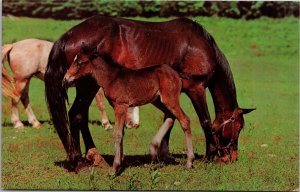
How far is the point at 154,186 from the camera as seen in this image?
8.30 m

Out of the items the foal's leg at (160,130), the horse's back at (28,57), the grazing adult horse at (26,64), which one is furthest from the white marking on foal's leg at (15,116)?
the foal's leg at (160,130)

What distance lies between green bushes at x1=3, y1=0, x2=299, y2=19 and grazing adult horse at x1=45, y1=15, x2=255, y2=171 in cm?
317

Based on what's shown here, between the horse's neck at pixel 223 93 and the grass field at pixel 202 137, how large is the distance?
0.81m

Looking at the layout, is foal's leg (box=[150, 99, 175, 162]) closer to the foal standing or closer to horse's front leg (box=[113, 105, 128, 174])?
the foal standing

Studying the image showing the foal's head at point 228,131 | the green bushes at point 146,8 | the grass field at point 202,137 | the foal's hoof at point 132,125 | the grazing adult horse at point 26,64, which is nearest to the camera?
the grass field at point 202,137

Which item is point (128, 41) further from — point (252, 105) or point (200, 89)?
point (252, 105)

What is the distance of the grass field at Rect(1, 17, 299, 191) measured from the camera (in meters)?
8.45

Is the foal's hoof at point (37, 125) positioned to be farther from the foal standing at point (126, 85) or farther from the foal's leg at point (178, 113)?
the foal's leg at point (178, 113)

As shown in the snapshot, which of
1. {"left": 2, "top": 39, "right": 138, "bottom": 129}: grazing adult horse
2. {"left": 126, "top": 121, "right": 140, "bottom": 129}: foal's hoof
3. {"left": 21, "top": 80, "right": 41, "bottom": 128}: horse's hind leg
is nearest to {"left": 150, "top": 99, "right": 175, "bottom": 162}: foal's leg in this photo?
{"left": 126, "top": 121, "right": 140, "bottom": 129}: foal's hoof

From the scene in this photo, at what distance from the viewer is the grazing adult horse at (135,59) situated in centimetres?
848

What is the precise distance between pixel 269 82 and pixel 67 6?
549cm

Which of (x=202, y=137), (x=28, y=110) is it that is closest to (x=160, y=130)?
(x=202, y=137)

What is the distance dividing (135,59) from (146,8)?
3.78 m

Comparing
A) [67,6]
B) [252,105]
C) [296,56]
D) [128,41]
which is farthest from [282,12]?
[128,41]
